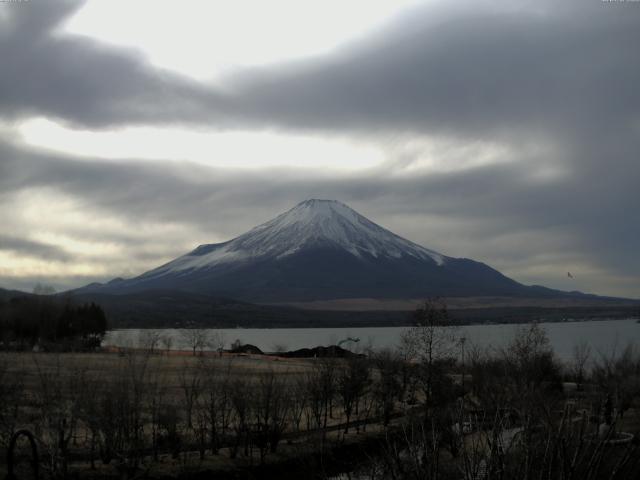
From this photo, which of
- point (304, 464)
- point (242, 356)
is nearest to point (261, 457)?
point (304, 464)

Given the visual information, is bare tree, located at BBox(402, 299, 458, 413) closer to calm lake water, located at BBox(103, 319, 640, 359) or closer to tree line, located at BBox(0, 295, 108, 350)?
calm lake water, located at BBox(103, 319, 640, 359)

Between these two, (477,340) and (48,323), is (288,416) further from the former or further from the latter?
(477,340)

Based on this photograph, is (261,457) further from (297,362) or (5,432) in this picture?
(297,362)

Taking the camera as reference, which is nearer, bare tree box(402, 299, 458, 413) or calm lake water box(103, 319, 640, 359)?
bare tree box(402, 299, 458, 413)

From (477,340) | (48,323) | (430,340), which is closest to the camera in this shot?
(430,340)

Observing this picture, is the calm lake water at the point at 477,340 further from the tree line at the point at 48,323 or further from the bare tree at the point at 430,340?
the bare tree at the point at 430,340

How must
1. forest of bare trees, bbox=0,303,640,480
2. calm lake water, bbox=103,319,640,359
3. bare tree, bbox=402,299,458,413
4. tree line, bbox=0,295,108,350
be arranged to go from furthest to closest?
calm lake water, bbox=103,319,640,359 < tree line, bbox=0,295,108,350 < bare tree, bbox=402,299,458,413 < forest of bare trees, bbox=0,303,640,480

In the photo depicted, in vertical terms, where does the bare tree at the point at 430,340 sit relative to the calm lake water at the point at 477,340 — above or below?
above

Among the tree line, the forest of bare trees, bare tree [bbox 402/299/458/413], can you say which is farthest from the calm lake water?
the forest of bare trees

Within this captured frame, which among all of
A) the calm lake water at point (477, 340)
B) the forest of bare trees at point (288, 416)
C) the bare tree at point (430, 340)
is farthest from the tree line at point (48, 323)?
the bare tree at point (430, 340)

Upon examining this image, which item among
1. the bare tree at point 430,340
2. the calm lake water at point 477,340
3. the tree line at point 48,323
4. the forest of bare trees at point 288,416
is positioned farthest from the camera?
the calm lake water at point 477,340

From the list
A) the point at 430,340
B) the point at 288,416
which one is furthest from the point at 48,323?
the point at 430,340

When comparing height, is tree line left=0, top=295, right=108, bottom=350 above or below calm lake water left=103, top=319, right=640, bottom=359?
above

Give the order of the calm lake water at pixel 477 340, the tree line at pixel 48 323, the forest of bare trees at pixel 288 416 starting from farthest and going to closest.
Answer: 1. the calm lake water at pixel 477 340
2. the tree line at pixel 48 323
3. the forest of bare trees at pixel 288 416
